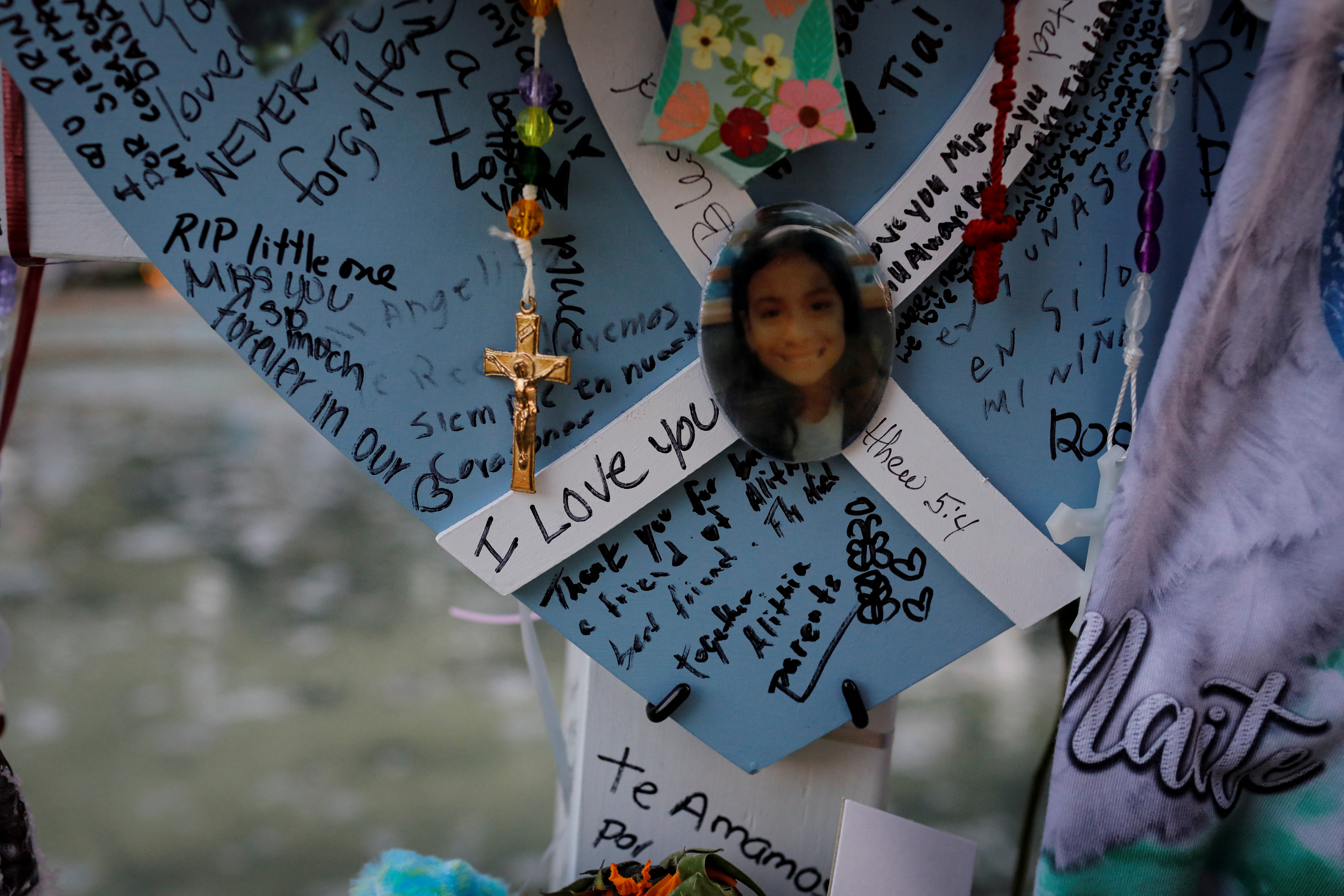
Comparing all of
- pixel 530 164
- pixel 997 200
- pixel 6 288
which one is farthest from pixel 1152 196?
pixel 6 288

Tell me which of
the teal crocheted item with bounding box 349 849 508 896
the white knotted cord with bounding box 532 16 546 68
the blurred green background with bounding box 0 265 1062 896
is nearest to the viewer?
the white knotted cord with bounding box 532 16 546 68

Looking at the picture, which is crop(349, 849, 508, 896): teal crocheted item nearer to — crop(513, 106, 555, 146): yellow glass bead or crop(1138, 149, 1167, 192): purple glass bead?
crop(513, 106, 555, 146): yellow glass bead

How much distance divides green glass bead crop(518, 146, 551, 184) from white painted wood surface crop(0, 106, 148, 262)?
28 cm

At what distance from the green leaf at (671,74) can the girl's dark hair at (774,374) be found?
0.11 meters

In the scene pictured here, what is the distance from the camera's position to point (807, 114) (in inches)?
26.0

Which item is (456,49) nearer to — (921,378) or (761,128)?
(761,128)

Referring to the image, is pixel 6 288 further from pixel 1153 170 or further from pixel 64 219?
pixel 1153 170

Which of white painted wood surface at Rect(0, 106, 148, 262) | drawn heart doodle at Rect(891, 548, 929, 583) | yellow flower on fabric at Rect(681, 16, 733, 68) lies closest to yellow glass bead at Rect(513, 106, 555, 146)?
yellow flower on fabric at Rect(681, 16, 733, 68)

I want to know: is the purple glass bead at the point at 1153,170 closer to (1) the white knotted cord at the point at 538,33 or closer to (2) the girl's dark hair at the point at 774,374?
(2) the girl's dark hair at the point at 774,374

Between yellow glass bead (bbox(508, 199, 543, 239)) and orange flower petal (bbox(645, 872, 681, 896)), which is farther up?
yellow glass bead (bbox(508, 199, 543, 239))

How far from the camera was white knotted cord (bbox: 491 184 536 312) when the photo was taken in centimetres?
66

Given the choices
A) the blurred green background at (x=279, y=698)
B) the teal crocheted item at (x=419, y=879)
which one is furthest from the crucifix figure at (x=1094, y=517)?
the blurred green background at (x=279, y=698)

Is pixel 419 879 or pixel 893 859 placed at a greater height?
pixel 893 859

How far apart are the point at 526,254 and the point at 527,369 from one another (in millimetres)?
79
